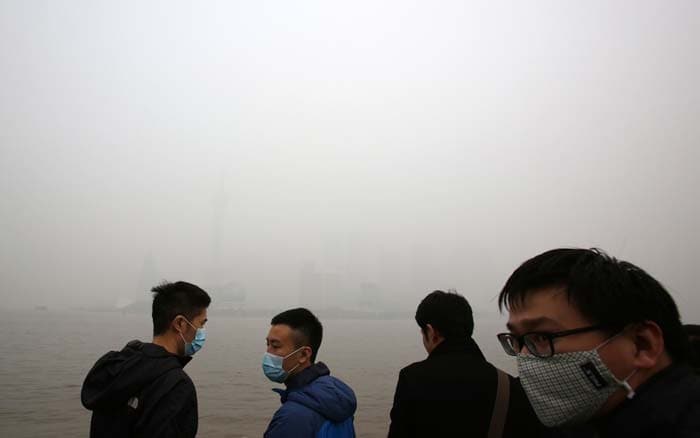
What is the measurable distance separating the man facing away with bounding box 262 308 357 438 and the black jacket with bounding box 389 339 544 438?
0.46 metres

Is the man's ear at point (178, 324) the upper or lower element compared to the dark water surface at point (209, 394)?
upper

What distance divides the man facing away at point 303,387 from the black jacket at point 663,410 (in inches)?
90.0

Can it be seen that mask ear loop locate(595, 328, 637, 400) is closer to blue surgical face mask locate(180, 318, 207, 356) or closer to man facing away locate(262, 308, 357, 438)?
man facing away locate(262, 308, 357, 438)

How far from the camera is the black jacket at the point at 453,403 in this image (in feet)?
11.5

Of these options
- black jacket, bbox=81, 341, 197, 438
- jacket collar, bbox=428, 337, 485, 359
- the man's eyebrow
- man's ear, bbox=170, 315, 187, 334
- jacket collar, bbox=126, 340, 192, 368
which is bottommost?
black jacket, bbox=81, 341, 197, 438

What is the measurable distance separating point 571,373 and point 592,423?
0.22 m

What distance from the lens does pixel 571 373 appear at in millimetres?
2008

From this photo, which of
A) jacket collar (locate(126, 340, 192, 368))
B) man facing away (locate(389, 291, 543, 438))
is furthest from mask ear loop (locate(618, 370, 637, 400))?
jacket collar (locate(126, 340, 192, 368))

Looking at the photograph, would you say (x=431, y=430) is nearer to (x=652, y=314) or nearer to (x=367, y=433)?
(x=652, y=314)

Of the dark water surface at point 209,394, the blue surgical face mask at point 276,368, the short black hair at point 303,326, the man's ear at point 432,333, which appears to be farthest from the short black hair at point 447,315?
the dark water surface at point 209,394

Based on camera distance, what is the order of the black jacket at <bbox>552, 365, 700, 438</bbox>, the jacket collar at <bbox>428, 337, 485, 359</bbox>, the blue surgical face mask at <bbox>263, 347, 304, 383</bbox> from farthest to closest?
the blue surgical face mask at <bbox>263, 347, 304, 383</bbox>
the jacket collar at <bbox>428, 337, 485, 359</bbox>
the black jacket at <bbox>552, 365, 700, 438</bbox>

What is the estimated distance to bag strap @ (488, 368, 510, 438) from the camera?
138 inches

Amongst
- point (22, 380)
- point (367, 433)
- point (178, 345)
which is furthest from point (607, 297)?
point (22, 380)

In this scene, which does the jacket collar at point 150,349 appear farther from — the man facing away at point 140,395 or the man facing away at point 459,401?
the man facing away at point 459,401
